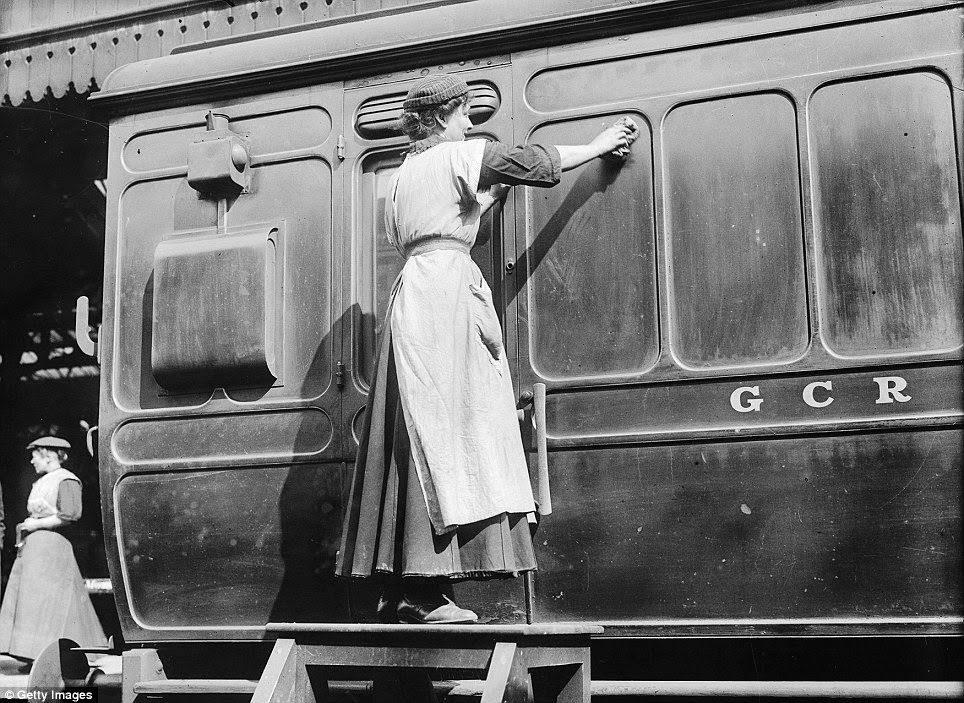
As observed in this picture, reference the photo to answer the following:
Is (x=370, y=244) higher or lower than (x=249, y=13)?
lower

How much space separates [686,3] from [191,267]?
2.01 meters

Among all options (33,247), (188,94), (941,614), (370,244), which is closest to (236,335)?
(370,244)

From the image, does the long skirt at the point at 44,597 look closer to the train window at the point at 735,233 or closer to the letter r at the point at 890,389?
the train window at the point at 735,233

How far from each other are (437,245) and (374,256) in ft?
1.93

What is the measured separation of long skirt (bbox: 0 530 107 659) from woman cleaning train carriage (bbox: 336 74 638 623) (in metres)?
4.52

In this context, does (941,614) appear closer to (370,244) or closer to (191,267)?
(370,244)

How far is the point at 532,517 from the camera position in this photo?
10.9ft

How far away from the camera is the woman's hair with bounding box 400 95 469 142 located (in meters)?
3.52

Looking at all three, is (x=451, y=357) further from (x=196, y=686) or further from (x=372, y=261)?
(x=196, y=686)

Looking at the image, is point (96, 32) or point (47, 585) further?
point (47, 585)

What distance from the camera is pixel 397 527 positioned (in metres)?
3.28

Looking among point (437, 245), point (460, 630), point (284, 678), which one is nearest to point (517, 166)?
point (437, 245)
